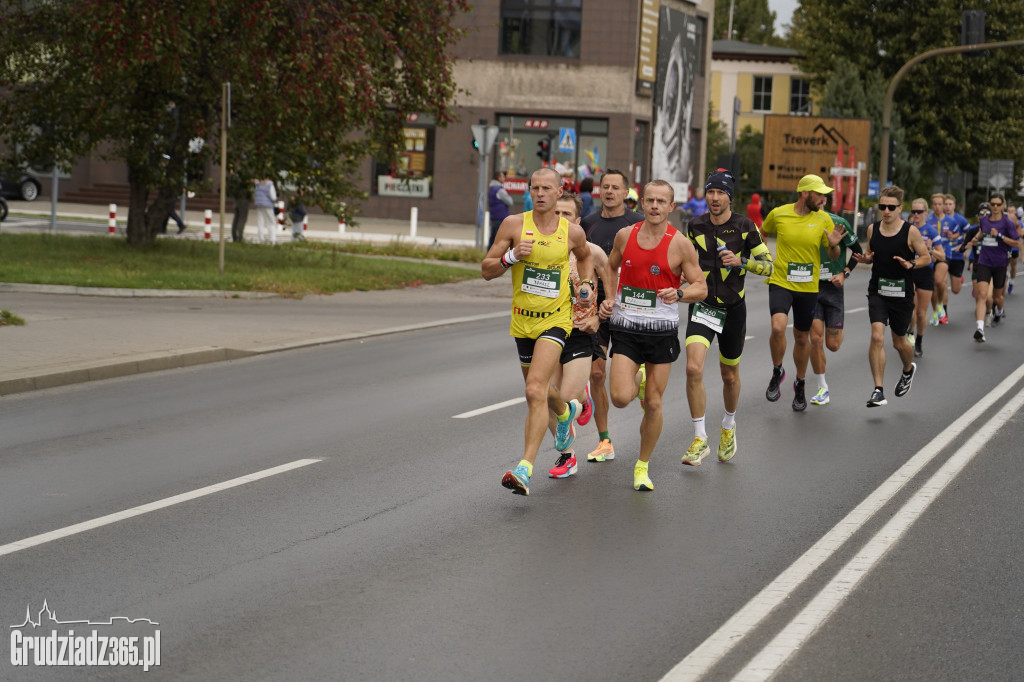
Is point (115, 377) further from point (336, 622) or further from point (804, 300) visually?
point (336, 622)

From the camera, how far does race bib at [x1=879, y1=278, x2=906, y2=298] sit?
12.9 metres

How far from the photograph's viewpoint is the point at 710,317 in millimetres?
9664

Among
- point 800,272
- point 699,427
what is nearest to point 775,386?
point 800,272

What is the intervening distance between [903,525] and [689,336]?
2.33 meters

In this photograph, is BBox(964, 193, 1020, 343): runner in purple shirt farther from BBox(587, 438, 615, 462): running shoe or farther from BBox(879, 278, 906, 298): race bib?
BBox(587, 438, 615, 462): running shoe

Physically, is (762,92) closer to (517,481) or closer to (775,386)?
(775,386)

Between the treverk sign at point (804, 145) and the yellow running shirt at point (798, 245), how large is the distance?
3855cm

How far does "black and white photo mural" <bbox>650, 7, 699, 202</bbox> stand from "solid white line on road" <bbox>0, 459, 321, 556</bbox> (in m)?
43.1

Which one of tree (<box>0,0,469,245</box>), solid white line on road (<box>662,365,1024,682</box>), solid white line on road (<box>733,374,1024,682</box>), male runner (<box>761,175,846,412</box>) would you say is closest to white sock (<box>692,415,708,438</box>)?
solid white line on road (<box>662,365,1024,682</box>)

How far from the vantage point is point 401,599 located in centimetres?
610

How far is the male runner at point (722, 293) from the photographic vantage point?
9.50 metres

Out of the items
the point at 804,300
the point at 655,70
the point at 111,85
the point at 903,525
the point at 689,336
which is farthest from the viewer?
the point at 655,70

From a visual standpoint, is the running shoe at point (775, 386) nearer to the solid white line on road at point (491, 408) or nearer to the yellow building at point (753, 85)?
the solid white line on road at point (491, 408)

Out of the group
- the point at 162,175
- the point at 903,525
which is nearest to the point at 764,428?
the point at 903,525
